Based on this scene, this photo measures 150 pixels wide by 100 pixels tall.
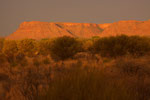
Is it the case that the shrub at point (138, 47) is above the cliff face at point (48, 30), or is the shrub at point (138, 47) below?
above

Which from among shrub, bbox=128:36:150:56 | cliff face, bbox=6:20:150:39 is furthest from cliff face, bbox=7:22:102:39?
shrub, bbox=128:36:150:56

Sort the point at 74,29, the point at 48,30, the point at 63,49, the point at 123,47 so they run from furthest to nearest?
the point at 74,29 < the point at 48,30 < the point at 63,49 < the point at 123,47

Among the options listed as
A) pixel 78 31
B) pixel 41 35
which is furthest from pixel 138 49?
pixel 78 31

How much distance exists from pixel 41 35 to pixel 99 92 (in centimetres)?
10794

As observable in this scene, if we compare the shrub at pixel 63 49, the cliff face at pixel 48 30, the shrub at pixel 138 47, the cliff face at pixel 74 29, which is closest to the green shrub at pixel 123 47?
the shrub at pixel 138 47

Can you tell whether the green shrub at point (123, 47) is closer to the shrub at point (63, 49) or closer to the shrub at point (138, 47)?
the shrub at point (138, 47)

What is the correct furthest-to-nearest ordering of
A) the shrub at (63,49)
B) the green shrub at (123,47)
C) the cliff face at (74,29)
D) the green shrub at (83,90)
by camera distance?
the cliff face at (74,29) → the shrub at (63,49) → the green shrub at (123,47) → the green shrub at (83,90)

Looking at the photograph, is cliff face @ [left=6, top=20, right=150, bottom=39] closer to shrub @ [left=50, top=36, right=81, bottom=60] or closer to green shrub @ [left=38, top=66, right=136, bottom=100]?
shrub @ [left=50, top=36, right=81, bottom=60]

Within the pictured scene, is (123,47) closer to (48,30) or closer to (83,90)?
(83,90)

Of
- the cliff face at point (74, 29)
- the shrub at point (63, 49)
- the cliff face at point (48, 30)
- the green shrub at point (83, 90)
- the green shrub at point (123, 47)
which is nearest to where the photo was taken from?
the green shrub at point (83, 90)

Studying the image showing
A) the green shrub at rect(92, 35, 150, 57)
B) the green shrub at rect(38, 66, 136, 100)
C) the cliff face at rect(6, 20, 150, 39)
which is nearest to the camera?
the green shrub at rect(38, 66, 136, 100)

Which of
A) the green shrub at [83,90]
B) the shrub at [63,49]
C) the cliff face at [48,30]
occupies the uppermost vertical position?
the green shrub at [83,90]

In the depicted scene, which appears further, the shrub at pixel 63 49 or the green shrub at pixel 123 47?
the shrub at pixel 63 49

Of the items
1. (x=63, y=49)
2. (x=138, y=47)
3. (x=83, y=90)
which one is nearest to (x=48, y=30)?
(x=63, y=49)
